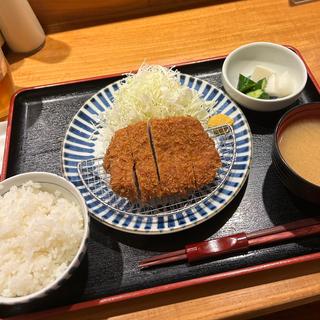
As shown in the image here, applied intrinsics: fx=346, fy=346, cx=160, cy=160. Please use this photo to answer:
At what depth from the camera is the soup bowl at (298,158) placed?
130cm

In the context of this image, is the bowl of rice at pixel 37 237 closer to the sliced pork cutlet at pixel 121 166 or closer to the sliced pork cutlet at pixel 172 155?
→ the sliced pork cutlet at pixel 121 166

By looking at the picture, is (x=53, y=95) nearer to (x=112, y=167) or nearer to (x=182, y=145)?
(x=112, y=167)

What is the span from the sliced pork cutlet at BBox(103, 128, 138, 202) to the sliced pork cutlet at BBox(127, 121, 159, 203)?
0.9 inches

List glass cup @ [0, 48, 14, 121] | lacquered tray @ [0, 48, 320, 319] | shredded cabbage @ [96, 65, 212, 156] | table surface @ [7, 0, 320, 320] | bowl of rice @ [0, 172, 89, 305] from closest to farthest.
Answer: bowl of rice @ [0, 172, 89, 305], lacquered tray @ [0, 48, 320, 319], shredded cabbage @ [96, 65, 212, 156], glass cup @ [0, 48, 14, 121], table surface @ [7, 0, 320, 320]

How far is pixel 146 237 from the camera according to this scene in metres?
1.41

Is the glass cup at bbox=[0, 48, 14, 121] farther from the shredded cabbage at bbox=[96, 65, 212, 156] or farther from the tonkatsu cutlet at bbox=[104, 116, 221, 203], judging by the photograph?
the tonkatsu cutlet at bbox=[104, 116, 221, 203]

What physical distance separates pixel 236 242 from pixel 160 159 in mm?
464

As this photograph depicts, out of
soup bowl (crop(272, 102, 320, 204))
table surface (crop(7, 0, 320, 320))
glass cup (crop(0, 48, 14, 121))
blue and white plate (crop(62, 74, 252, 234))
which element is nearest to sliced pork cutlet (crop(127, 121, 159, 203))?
blue and white plate (crop(62, 74, 252, 234))

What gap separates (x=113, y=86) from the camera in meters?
1.89

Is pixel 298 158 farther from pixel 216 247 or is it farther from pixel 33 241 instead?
pixel 33 241

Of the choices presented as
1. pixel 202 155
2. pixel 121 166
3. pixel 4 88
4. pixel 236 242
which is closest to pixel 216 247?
pixel 236 242

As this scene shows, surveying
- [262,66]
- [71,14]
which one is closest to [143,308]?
[262,66]

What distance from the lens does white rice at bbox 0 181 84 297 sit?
3.71ft

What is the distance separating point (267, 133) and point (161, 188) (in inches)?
25.9
